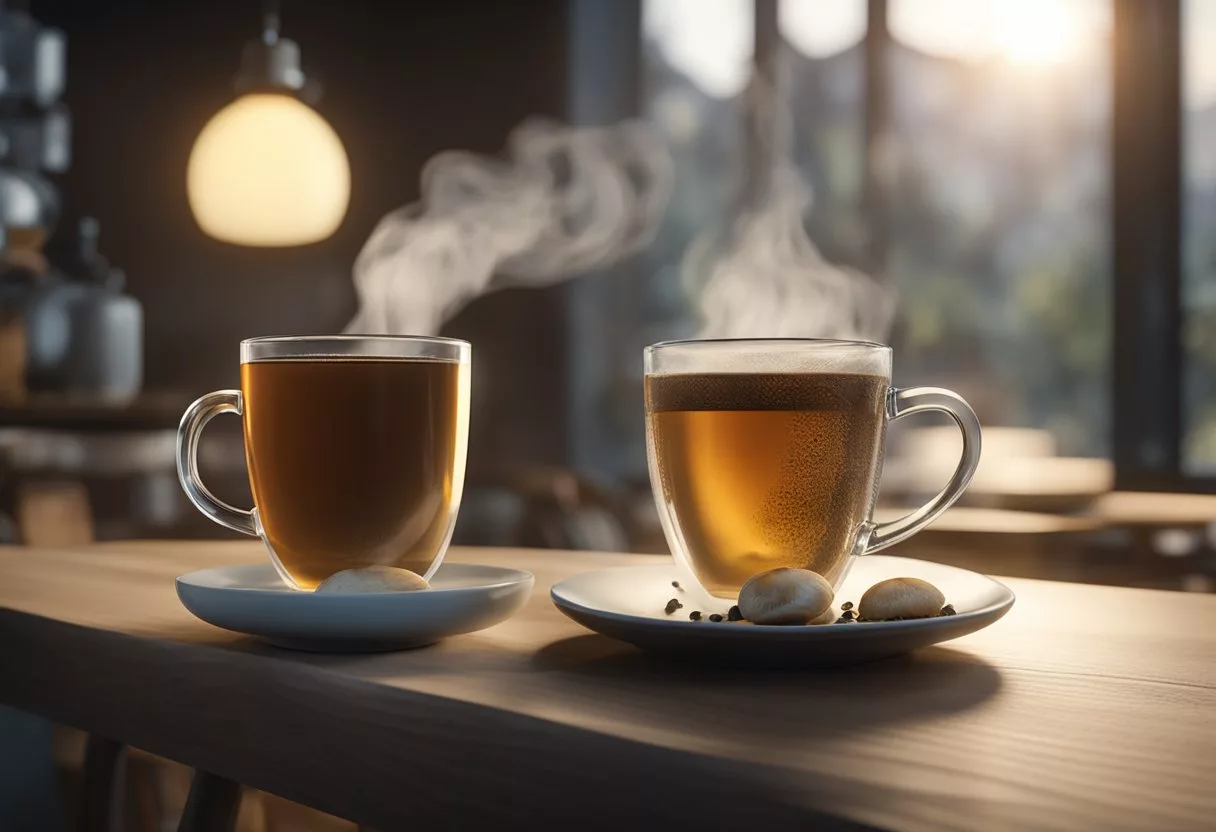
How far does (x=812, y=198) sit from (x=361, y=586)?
390 centimetres

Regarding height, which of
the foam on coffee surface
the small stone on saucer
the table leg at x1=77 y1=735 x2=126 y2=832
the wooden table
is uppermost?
the foam on coffee surface

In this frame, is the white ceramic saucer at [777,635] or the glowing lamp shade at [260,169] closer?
the white ceramic saucer at [777,635]

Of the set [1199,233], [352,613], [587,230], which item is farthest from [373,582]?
[587,230]

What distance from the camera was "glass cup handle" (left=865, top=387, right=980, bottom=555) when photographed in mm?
669

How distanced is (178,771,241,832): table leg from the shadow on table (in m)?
0.20

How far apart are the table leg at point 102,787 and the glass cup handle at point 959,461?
50 centimetres

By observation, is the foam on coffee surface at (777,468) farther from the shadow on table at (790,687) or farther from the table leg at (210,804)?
the table leg at (210,804)

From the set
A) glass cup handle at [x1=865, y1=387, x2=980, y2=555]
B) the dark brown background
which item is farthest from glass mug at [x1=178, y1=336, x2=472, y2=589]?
the dark brown background

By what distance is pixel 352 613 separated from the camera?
54 cm

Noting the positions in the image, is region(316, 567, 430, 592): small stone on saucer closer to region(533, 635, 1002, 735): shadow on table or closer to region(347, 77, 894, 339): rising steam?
region(533, 635, 1002, 735): shadow on table

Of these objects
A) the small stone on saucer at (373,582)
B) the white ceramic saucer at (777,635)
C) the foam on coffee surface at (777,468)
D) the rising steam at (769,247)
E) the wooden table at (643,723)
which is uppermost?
the rising steam at (769,247)

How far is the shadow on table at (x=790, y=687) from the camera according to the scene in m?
0.45

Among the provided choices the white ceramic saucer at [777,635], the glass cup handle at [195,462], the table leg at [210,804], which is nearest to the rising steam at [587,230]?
the glass cup handle at [195,462]

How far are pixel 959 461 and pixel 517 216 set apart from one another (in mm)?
3961
